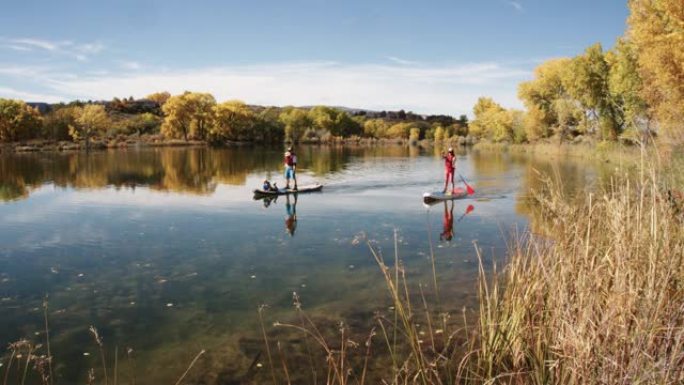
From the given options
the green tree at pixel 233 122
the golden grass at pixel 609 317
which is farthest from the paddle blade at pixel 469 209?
the green tree at pixel 233 122

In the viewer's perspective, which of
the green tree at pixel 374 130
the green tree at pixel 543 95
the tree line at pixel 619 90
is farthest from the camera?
the green tree at pixel 374 130

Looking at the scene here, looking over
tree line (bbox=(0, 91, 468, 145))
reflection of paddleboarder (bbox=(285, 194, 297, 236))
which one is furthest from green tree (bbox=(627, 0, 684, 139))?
tree line (bbox=(0, 91, 468, 145))

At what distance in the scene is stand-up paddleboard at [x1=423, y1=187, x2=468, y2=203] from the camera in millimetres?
22203

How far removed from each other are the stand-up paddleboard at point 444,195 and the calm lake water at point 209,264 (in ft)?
1.34

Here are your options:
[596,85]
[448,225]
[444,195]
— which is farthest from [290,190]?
[596,85]

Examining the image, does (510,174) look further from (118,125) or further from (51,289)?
(118,125)

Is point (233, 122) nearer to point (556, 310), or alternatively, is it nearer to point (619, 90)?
point (619, 90)

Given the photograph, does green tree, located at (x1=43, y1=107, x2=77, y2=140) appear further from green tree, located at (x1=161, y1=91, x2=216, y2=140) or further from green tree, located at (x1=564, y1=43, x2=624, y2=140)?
green tree, located at (x1=564, y1=43, x2=624, y2=140)

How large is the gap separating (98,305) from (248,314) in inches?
117

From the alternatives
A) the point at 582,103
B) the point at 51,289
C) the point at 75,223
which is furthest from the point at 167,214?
the point at 582,103

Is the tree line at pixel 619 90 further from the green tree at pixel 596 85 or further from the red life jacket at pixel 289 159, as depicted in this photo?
the red life jacket at pixel 289 159

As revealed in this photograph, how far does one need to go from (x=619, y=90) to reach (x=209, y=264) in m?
44.7

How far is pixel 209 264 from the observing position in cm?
1237

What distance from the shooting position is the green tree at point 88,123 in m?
88.9
